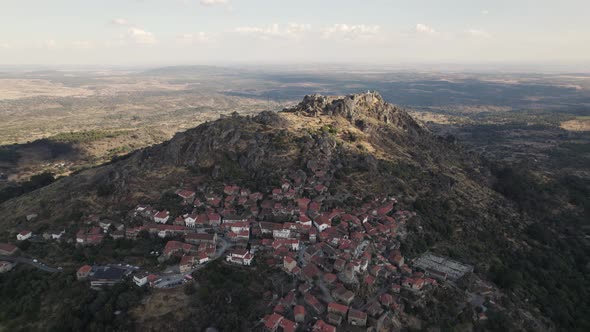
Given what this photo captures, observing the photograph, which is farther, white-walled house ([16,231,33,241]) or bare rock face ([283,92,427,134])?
bare rock face ([283,92,427,134])

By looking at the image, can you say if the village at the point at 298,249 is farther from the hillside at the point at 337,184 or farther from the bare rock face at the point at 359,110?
the bare rock face at the point at 359,110

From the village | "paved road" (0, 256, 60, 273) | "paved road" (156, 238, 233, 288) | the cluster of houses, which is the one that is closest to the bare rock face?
the cluster of houses

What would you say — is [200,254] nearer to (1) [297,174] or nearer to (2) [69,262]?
(2) [69,262]

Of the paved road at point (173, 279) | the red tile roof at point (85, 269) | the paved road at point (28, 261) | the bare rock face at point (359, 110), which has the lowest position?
the paved road at point (28, 261)

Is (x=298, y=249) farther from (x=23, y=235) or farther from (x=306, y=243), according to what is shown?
(x=23, y=235)

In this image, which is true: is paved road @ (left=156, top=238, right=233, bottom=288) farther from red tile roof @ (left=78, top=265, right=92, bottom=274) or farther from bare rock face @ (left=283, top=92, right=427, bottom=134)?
bare rock face @ (left=283, top=92, right=427, bottom=134)

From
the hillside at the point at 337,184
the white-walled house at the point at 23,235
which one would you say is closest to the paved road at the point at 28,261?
the white-walled house at the point at 23,235
